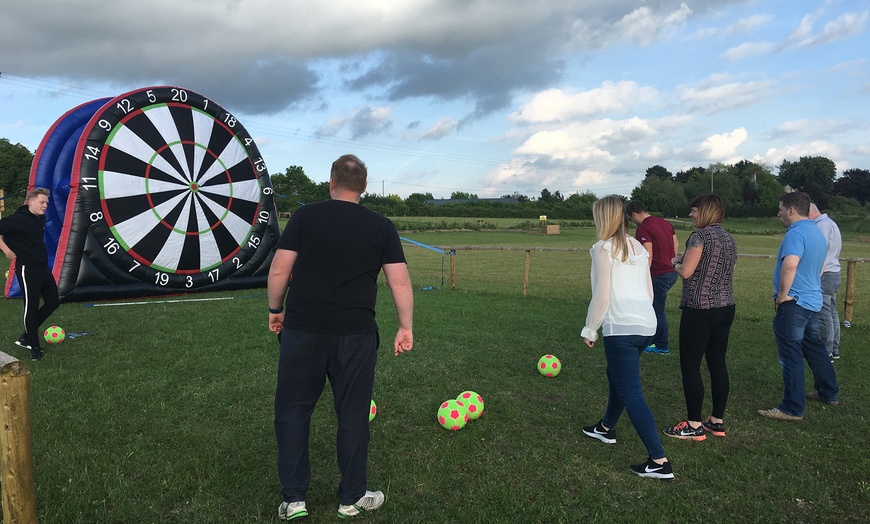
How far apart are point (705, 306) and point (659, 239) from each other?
9.21 ft

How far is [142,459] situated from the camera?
395 centimetres

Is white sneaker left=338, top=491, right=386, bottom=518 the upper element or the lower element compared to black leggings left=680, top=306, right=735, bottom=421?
lower

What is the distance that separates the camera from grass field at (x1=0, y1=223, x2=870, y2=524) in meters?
3.45

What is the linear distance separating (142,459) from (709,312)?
435 centimetres

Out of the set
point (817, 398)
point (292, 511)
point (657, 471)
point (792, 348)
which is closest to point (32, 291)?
point (292, 511)

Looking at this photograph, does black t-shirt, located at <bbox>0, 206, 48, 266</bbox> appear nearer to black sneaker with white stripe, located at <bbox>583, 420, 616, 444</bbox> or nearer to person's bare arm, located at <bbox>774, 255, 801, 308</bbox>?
black sneaker with white stripe, located at <bbox>583, 420, 616, 444</bbox>

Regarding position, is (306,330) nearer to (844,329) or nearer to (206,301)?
(206,301)

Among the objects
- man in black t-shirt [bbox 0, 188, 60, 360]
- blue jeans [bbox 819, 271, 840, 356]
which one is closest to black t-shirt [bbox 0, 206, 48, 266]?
man in black t-shirt [bbox 0, 188, 60, 360]

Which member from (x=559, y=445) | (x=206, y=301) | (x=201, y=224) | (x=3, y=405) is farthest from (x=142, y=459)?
(x=201, y=224)

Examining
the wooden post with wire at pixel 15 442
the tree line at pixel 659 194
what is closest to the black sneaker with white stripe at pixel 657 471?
the wooden post with wire at pixel 15 442

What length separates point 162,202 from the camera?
10.8 m

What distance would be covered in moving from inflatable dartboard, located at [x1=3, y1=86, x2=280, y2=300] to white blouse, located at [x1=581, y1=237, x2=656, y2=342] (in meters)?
9.31

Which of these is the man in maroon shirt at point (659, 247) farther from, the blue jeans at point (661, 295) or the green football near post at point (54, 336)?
the green football near post at point (54, 336)

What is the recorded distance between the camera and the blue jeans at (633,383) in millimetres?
3830
